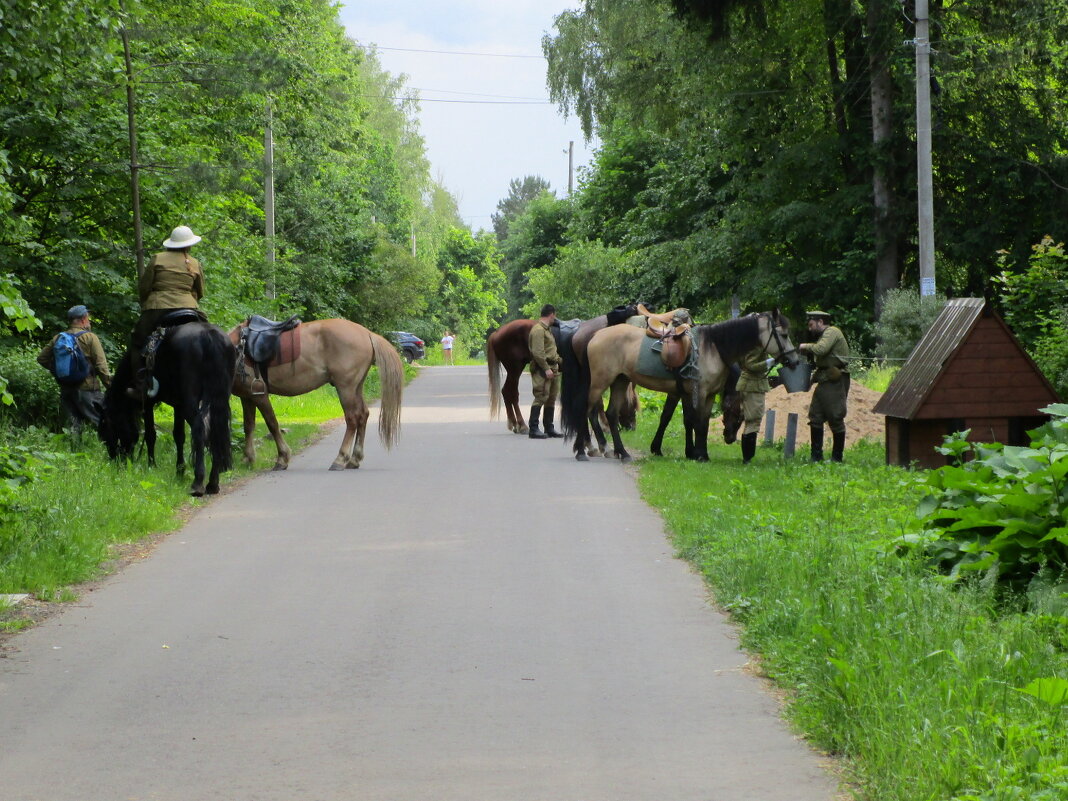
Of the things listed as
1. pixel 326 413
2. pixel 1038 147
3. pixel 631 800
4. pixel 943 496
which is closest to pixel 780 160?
pixel 1038 147

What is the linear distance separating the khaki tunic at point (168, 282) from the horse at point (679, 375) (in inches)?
213

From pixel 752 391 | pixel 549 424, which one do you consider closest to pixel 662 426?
pixel 752 391

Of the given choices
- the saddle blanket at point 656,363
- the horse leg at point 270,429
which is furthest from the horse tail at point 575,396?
the horse leg at point 270,429

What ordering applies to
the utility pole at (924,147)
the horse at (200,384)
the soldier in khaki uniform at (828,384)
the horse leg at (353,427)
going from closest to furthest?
the horse at (200,384)
the soldier in khaki uniform at (828,384)
the horse leg at (353,427)
the utility pole at (924,147)

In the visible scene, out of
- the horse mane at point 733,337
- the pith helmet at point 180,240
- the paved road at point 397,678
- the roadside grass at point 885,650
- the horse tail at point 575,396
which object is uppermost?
the pith helmet at point 180,240

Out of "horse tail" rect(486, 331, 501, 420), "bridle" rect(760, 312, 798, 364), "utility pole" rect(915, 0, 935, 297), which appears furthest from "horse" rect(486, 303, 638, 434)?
"bridle" rect(760, 312, 798, 364)

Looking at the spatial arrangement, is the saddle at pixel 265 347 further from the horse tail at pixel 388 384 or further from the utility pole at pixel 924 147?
the utility pole at pixel 924 147

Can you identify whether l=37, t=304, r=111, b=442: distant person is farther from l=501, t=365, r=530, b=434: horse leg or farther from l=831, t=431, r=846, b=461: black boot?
l=831, t=431, r=846, b=461: black boot

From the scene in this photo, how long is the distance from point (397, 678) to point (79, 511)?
5.25 m

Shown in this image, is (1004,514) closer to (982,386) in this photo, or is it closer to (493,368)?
(982,386)

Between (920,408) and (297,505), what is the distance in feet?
21.4

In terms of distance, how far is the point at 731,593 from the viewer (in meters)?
8.59

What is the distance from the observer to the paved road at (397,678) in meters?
5.16

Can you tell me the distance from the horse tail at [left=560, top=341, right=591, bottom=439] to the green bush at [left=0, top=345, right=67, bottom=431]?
256 inches
